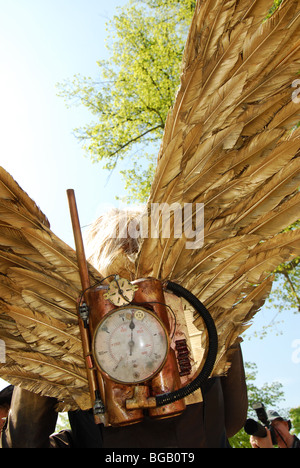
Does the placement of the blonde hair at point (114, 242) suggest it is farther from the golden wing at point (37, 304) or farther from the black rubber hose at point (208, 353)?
the black rubber hose at point (208, 353)

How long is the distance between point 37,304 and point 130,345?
50 cm

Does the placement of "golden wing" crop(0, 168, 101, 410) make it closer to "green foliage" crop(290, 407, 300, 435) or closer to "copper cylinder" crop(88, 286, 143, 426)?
"copper cylinder" crop(88, 286, 143, 426)

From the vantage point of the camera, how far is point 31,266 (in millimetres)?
1972

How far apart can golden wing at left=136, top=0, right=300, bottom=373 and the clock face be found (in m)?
0.33

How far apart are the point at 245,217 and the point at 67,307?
952mm

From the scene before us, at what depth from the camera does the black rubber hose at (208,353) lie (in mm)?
1658

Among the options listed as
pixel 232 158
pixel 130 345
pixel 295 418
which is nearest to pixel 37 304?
pixel 130 345

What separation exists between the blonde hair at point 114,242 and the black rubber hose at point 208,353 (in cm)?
37

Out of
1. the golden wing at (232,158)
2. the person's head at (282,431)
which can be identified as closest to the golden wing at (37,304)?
the golden wing at (232,158)

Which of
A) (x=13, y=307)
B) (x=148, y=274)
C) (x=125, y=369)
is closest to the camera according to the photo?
(x=125, y=369)

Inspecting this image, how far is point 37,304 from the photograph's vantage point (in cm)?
191
